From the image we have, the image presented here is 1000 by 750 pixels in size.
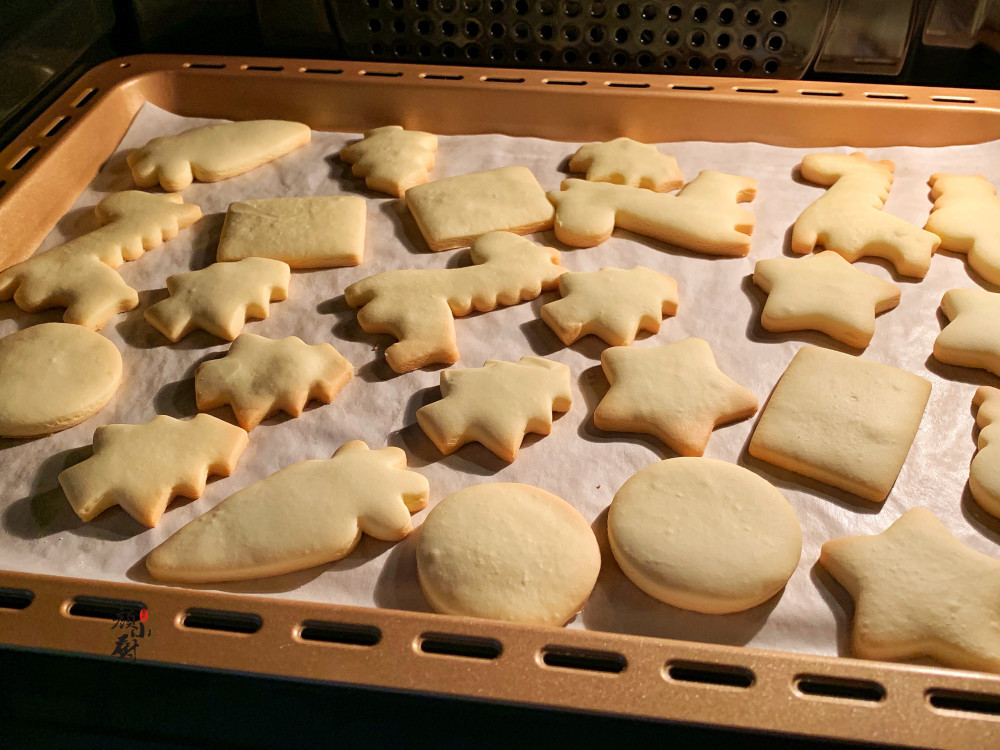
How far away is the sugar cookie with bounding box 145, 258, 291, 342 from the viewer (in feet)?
3.93

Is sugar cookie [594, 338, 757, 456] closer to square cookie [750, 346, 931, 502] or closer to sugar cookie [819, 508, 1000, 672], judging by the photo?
square cookie [750, 346, 931, 502]

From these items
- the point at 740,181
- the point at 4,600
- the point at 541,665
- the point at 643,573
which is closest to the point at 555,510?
the point at 643,573

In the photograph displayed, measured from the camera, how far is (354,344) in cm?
121

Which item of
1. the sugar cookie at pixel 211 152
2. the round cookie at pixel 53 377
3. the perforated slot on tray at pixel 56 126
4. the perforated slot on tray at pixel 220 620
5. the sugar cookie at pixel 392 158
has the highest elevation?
the perforated slot on tray at pixel 56 126

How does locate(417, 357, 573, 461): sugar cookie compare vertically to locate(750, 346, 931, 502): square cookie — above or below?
above

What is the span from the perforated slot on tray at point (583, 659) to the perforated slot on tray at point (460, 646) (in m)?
0.05

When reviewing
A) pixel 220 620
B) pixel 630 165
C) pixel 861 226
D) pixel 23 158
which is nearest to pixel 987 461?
→ pixel 861 226

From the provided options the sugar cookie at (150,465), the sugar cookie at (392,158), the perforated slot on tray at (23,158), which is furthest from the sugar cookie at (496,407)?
the perforated slot on tray at (23,158)

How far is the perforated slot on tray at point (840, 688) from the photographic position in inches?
29.3

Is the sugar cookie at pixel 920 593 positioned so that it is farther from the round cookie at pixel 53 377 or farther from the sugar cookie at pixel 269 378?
the round cookie at pixel 53 377

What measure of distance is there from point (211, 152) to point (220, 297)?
15.9 inches

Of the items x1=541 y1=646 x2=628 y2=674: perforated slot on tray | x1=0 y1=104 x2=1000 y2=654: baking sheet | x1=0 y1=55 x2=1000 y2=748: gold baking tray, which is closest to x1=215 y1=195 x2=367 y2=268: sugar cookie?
x1=0 y1=104 x2=1000 y2=654: baking sheet

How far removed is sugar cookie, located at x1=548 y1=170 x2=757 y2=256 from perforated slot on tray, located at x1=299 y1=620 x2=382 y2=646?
740mm

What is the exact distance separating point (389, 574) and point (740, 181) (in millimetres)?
903
